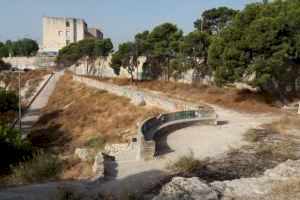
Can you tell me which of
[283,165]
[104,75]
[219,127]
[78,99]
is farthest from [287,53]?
[104,75]

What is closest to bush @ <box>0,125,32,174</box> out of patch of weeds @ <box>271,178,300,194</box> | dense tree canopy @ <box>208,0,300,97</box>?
patch of weeds @ <box>271,178,300,194</box>

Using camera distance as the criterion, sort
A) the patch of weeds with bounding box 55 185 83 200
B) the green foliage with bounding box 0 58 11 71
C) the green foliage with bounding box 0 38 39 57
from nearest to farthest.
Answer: the patch of weeds with bounding box 55 185 83 200
the green foliage with bounding box 0 58 11 71
the green foliage with bounding box 0 38 39 57

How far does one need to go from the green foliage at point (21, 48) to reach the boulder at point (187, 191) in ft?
386

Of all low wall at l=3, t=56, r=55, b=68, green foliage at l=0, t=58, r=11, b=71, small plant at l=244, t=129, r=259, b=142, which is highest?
low wall at l=3, t=56, r=55, b=68

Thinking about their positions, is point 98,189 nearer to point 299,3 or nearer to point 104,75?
point 299,3

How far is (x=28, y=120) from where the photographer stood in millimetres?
42781

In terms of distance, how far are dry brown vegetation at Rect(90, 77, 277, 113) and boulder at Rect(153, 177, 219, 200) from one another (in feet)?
54.4

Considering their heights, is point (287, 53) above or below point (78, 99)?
above

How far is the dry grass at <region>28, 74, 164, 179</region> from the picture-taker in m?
27.5

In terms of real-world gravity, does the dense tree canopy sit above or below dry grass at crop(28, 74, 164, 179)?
above

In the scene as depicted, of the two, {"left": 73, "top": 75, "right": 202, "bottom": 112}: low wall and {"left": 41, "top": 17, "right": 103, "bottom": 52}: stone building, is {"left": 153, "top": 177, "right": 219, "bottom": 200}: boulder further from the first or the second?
{"left": 41, "top": 17, "right": 103, "bottom": 52}: stone building

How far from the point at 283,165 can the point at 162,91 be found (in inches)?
1278

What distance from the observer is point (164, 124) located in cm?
1919

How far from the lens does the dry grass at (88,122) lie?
90.1 feet
